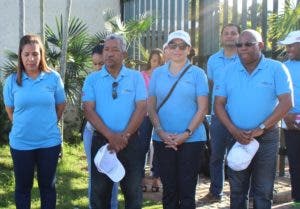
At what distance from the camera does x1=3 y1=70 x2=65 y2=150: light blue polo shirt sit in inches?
177

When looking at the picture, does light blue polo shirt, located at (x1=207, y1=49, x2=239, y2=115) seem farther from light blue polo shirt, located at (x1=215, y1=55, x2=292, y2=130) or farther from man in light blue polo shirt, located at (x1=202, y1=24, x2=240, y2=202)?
light blue polo shirt, located at (x1=215, y1=55, x2=292, y2=130)

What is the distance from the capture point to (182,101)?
176 inches

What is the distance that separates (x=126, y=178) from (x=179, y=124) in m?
0.68

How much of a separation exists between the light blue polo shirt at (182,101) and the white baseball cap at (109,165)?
0.52 metres

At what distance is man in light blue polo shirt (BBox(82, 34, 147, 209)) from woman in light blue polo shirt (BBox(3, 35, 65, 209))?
1.33 ft

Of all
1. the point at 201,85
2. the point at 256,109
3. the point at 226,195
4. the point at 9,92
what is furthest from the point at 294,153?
the point at 9,92

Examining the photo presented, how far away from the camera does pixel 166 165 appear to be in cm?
457

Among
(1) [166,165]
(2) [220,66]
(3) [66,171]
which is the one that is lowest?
(3) [66,171]

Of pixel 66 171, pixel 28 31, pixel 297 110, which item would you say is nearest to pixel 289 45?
pixel 297 110

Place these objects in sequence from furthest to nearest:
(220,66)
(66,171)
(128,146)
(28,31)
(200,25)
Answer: (28,31)
(200,25)
(66,171)
(220,66)
(128,146)

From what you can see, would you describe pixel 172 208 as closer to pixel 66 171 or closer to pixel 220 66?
pixel 220 66

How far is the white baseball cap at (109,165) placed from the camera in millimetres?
4238

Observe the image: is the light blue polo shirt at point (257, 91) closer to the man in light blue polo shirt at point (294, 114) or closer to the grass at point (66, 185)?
the man in light blue polo shirt at point (294, 114)

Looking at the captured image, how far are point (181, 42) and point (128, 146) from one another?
1.07 meters
